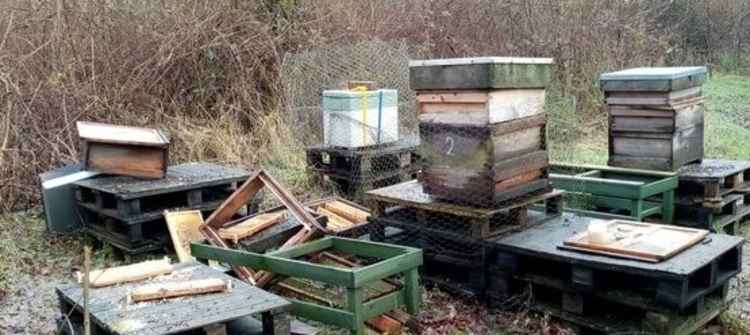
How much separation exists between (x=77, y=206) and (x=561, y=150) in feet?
20.9

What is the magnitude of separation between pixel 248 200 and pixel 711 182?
4.04 meters

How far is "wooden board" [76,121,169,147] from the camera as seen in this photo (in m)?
5.85

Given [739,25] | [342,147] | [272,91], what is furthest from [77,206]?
[739,25]

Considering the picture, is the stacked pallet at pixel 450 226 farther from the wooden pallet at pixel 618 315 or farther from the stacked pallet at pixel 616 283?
the wooden pallet at pixel 618 315

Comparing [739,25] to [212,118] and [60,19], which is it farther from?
[60,19]

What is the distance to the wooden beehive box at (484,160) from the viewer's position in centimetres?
468

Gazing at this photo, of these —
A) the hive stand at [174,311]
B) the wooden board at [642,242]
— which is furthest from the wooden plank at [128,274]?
the wooden board at [642,242]

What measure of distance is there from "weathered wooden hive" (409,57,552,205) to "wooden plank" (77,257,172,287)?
199 cm

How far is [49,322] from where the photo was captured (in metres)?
4.62

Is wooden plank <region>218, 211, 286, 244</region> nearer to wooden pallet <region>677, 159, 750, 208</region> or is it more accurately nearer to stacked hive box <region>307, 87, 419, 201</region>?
stacked hive box <region>307, 87, 419, 201</region>

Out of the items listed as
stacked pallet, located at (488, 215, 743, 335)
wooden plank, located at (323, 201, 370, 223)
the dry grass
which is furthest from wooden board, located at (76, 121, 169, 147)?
stacked pallet, located at (488, 215, 743, 335)

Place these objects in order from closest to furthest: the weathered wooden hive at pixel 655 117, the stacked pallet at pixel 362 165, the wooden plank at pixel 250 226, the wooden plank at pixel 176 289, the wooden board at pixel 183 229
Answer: the wooden plank at pixel 176 289
the wooden plank at pixel 250 226
the wooden board at pixel 183 229
the weathered wooden hive at pixel 655 117
the stacked pallet at pixel 362 165

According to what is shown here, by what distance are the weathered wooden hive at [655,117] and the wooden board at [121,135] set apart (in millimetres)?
4111

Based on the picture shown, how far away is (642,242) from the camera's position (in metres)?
4.32
